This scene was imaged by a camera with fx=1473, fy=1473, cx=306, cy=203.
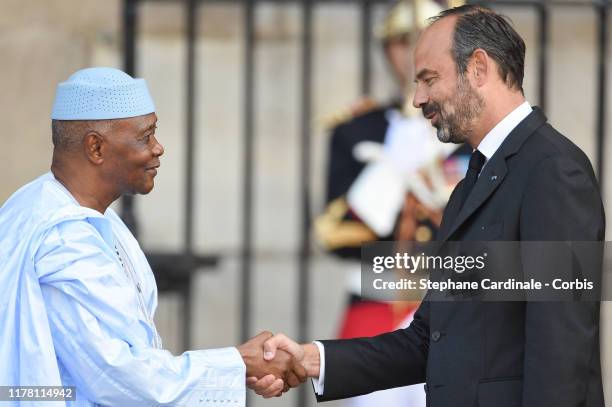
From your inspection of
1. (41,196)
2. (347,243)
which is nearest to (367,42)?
(347,243)

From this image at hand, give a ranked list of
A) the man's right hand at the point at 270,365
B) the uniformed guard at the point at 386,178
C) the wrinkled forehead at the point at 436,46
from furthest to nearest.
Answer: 1. the uniformed guard at the point at 386,178
2. the man's right hand at the point at 270,365
3. the wrinkled forehead at the point at 436,46

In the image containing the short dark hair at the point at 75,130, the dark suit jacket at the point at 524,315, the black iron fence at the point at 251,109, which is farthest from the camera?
the black iron fence at the point at 251,109

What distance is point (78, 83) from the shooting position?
3.55 metres

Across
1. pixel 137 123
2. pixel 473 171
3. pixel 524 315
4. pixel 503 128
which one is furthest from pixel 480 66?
pixel 137 123

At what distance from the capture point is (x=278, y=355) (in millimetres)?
3998

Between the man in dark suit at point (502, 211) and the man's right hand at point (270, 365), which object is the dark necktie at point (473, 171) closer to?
the man in dark suit at point (502, 211)

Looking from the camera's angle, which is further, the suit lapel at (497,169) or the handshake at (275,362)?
the handshake at (275,362)

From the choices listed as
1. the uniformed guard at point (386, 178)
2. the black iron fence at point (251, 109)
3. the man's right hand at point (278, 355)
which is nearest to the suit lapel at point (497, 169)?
the man's right hand at point (278, 355)

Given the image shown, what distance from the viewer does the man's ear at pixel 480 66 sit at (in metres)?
3.62

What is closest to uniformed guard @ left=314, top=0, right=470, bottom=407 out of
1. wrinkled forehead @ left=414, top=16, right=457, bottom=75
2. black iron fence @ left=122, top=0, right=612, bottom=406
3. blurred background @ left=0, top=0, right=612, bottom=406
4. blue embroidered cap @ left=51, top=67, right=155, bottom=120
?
blurred background @ left=0, top=0, right=612, bottom=406

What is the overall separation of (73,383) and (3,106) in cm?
255

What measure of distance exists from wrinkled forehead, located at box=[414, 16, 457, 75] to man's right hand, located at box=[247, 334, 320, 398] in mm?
830

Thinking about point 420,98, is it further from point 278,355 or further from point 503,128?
point 278,355

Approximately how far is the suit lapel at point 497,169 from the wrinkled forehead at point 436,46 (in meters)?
0.25
